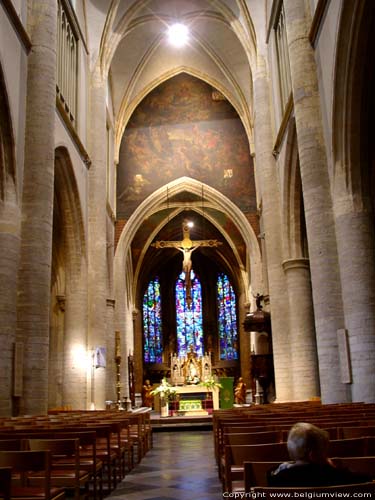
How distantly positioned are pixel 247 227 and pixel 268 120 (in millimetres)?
7545

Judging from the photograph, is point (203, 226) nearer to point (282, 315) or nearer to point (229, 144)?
point (229, 144)

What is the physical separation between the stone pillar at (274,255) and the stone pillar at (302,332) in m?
0.97

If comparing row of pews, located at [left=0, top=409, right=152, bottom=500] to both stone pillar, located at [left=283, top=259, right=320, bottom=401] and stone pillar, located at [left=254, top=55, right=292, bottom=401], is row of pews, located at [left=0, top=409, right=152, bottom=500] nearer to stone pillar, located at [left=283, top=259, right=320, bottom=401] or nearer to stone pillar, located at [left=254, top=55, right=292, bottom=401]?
stone pillar, located at [left=283, top=259, right=320, bottom=401]

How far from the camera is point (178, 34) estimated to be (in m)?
24.5

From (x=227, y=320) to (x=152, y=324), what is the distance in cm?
488

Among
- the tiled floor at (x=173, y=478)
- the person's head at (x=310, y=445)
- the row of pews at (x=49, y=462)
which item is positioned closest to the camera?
the person's head at (x=310, y=445)

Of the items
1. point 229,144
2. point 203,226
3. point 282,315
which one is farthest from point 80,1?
point 203,226

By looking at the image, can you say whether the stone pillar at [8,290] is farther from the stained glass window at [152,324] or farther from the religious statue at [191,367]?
the stained glass window at [152,324]

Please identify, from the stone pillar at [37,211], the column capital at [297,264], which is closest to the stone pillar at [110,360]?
the column capital at [297,264]

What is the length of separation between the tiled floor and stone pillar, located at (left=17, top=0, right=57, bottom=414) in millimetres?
2752

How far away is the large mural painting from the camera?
26.5m

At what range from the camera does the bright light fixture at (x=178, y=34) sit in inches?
946

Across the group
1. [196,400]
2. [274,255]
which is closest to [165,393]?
[196,400]

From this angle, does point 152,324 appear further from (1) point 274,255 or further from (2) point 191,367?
(1) point 274,255
